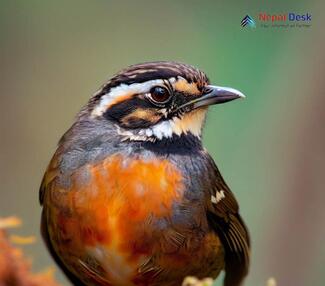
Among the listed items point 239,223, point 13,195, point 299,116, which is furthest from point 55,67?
point 239,223

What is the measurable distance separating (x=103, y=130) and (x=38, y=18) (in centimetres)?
214

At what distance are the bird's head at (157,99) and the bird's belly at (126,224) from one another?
141mm

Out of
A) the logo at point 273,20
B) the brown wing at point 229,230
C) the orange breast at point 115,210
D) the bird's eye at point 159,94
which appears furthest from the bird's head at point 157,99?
the logo at point 273,20

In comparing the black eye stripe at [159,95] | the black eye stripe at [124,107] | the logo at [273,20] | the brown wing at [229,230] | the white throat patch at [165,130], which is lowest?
the brown wing at [229,230]

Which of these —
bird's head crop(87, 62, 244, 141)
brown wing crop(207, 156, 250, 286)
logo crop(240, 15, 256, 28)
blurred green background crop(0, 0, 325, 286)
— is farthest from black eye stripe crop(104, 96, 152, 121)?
logo crop(240, 15, 256, 28)

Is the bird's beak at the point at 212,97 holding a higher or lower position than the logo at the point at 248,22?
lower

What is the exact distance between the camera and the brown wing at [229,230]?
341cm

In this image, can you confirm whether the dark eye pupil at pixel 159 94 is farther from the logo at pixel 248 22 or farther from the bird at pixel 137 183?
the logo at pixel 248 22

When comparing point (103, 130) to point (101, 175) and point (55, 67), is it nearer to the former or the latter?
point (101, 175)

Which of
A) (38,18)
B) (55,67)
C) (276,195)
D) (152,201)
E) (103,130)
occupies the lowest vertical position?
(276,195)

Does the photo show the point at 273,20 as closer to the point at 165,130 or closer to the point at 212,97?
the point at 212,97

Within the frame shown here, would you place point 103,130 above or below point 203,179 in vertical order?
above

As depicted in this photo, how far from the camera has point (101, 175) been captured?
309cm

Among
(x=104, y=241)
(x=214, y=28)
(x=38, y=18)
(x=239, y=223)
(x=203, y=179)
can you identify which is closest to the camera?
(x=104, y=241)
